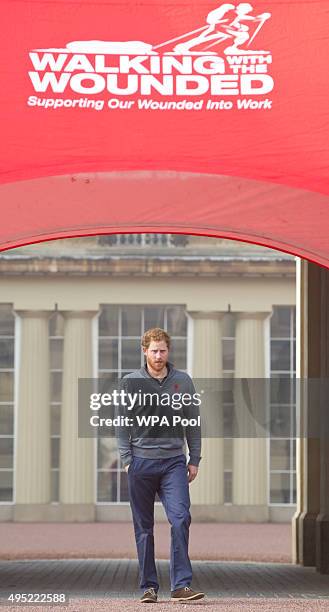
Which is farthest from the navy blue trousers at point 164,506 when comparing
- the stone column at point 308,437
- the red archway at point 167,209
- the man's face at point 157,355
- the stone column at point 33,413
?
the stone column at point 33,413

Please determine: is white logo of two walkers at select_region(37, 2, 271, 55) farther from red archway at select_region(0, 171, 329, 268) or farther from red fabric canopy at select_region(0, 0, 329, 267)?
red archway at select_region(0, 171, 329, 268)

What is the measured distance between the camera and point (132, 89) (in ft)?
39.4

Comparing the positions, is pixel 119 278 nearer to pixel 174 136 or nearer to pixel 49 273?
pixel 49 273

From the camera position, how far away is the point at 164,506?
1043 cm

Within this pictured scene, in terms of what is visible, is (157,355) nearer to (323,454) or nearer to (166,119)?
(166,119)

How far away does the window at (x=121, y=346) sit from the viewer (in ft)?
104

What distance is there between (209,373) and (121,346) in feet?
5.92

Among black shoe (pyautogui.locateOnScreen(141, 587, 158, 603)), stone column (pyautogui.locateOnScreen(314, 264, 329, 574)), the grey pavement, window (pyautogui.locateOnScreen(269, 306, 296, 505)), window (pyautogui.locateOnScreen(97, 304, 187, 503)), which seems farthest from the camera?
window (pyautogui.locateOnScreen(97, 304, 187, 503))

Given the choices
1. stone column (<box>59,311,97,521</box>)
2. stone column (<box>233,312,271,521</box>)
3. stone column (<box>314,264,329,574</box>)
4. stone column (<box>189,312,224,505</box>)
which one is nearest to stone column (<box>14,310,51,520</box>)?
stone column (<box>59,311,97,521</box>)

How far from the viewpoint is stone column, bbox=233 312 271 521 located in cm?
3134

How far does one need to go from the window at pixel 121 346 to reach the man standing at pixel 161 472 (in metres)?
21.0

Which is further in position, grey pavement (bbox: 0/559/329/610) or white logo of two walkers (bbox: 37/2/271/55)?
grey pavement (bbox: 0/559/329/610)

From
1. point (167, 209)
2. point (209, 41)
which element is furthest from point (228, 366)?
point (167, 209)

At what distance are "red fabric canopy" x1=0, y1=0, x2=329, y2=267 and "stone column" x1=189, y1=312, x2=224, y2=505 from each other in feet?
63.2
